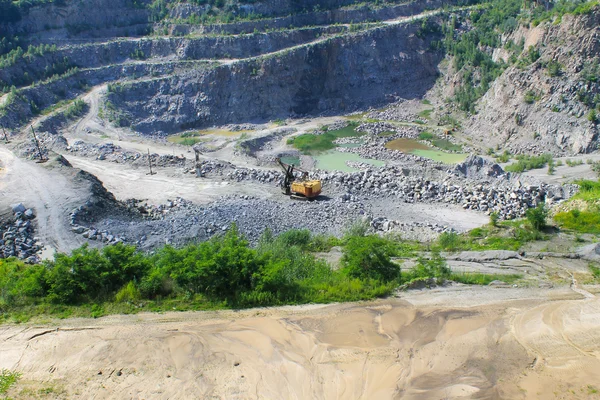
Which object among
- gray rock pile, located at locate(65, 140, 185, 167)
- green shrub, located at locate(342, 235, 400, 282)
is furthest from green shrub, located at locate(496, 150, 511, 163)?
gray rock pile, located at locate(65, 140, 185, 167)

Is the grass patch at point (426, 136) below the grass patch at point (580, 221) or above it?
below

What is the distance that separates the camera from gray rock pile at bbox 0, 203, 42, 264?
19.9 meters

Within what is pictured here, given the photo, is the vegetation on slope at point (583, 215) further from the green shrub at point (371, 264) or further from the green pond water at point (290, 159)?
the green pond water at point (290, 159)

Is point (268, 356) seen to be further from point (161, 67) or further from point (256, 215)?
point (161, 67)

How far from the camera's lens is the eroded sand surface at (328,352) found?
11.5m

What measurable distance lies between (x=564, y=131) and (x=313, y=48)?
26.9 m

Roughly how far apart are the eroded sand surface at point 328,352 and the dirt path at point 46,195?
8.38 metres

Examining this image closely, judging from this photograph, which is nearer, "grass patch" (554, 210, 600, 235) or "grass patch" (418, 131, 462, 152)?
"grass patch" (554, 210, 600, 235)

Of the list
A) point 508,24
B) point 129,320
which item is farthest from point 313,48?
point 129,320

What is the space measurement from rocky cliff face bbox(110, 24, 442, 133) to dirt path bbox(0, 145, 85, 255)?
17100 millimetres

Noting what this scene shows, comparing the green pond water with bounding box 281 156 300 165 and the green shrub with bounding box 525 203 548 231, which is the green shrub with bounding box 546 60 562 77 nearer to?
the green shrub with bounding box 525 203 548 231

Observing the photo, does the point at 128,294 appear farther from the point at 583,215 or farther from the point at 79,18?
the point at 79,18

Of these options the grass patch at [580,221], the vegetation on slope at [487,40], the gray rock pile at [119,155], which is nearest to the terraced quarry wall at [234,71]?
the vegetation on slope at [487,40]

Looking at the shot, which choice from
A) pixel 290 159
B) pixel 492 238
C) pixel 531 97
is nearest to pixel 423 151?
pixel 531 97
